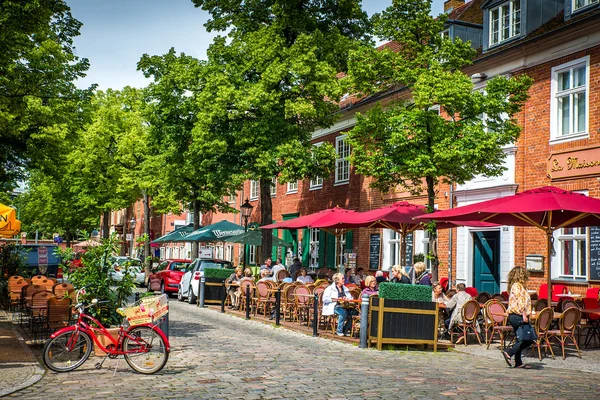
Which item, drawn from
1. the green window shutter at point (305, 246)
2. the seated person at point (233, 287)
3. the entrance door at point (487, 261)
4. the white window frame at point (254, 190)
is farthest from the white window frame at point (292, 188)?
the entrance door at point (487, 261)

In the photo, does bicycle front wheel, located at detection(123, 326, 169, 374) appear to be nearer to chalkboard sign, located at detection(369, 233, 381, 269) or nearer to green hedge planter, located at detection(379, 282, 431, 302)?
green hedge planter, located at detection(379, 282, 431, 302)

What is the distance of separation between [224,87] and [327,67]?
3.68 m

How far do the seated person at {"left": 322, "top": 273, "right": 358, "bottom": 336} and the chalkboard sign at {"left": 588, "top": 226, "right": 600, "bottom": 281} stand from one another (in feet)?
21.0

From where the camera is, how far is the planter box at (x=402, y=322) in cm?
1302

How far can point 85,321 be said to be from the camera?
10172 mm

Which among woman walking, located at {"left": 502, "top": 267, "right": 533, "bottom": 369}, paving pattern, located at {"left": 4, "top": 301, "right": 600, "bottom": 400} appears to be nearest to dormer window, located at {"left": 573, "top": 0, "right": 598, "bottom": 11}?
woman walking, located at {"left": 502, "top": 267, "right": 533, "bottom": 369}

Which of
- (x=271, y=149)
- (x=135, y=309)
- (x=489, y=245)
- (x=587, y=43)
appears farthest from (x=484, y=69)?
(x=135, y=309)

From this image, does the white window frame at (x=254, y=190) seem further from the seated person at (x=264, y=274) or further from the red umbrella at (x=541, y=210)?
the red umbrella at (x=541, y=210)

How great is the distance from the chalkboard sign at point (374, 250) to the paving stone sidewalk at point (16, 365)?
15.7m

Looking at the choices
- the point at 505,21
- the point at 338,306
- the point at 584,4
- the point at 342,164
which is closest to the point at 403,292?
the point at 338,306

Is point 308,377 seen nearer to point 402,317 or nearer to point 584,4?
point 402,317

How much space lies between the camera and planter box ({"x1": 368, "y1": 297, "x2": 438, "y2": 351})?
13023 millimetres

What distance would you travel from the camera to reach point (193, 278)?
2425 centimetres

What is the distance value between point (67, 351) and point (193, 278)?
14694 mm
